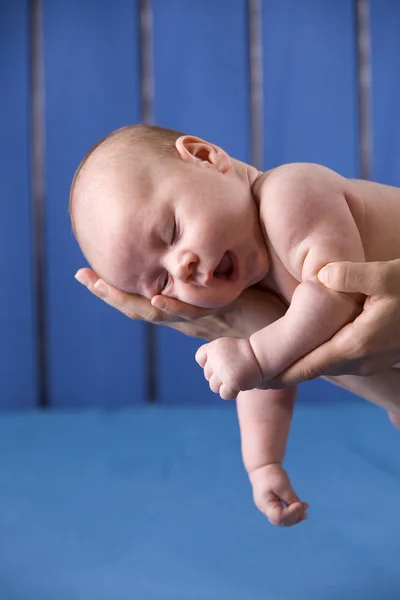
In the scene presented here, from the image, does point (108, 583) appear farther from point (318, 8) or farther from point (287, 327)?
point (318, 8)

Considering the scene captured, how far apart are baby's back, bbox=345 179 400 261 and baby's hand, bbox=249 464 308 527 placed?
1.20 feet

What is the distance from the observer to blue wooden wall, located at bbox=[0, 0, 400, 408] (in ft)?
9.48

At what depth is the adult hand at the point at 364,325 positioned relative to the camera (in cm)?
68

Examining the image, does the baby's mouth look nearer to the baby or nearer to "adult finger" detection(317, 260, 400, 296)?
the baby

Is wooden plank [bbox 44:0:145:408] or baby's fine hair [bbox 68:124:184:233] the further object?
wooden plank [bbox 44:0:145:408]

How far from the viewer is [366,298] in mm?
714

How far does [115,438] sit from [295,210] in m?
1.73

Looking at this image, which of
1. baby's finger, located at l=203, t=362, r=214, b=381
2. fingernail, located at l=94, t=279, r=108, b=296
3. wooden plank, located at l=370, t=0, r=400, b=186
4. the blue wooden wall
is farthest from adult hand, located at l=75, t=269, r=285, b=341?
wooden plank, located at l=370, t=0, r=400, b=186

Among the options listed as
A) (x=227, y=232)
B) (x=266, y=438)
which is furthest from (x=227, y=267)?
(x=266, y=438)

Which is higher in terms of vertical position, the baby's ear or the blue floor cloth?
the baby's ear

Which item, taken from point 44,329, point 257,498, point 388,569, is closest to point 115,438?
point 44,329

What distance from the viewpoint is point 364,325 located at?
0.69m

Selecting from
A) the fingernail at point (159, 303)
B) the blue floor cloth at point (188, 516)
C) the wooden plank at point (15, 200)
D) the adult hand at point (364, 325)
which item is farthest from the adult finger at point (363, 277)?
the wooden plank at point (15, 200)

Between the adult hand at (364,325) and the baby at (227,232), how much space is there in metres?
0.02
